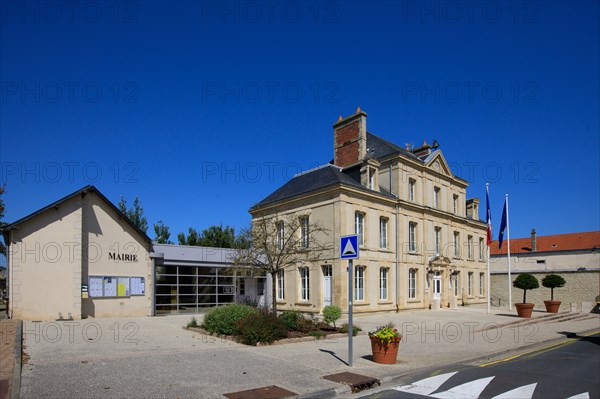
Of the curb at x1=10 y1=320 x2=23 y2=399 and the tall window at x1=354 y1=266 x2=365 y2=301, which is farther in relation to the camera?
the tall window at x1=354 y1=266 x2=365 y2=301

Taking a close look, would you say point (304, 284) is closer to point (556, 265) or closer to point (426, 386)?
point (426, 386)

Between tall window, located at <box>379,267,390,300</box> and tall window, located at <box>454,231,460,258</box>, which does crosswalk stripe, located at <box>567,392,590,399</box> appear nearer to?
tall window, located at <box>379,267,390,300</box>

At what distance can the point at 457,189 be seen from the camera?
114 ft

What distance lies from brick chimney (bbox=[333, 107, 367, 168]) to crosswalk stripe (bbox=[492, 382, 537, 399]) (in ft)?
69.2

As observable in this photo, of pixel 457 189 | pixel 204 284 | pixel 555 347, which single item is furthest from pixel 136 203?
pixel 555 347

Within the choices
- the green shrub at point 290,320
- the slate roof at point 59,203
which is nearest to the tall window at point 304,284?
the slate roof at point 59,203

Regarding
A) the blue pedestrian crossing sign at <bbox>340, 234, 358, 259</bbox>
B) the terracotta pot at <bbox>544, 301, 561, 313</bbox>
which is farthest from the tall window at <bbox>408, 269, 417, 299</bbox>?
the blue pedestrian crossing sign at <bbox>340, 234, 358, 259</bbox>

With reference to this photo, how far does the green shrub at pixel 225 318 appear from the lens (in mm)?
13673

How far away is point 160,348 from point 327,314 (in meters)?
5.72

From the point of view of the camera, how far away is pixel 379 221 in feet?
87.9

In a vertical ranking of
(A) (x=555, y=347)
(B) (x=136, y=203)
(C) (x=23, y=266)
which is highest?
(B) (x=136, y=203)

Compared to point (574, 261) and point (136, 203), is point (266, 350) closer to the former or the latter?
point (136, 203)

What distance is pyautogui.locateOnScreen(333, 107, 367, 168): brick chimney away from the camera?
94.7 feet

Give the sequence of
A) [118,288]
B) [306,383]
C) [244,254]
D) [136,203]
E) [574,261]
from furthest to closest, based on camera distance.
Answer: [136,203]
[574,261]
[118,288]
[244,254]
[306,383]
